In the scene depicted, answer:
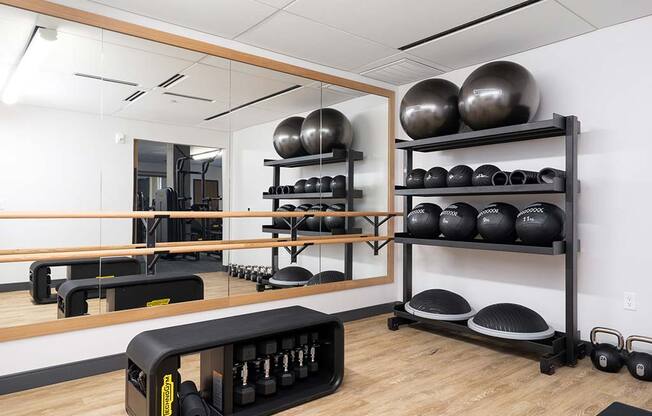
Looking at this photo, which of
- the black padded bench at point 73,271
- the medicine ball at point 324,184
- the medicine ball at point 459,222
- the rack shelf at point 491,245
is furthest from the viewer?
the medicine ball at point 324,184

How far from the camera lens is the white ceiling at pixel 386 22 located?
2.64 m

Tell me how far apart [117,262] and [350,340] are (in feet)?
5.84

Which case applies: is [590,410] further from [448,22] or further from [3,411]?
[3,411]

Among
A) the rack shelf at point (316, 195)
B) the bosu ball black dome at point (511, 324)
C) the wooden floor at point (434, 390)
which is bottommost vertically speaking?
the wooden floor at point (434, 390)

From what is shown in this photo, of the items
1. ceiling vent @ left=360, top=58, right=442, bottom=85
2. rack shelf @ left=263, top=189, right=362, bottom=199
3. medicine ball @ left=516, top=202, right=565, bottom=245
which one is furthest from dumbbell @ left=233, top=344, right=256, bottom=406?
ceiling vent @ left=360, top=58, right=442, bottom=85

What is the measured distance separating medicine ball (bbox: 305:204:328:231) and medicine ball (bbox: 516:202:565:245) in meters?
1.63

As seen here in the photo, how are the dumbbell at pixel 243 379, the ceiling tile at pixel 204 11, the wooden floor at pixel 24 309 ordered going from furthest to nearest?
the ceiling tile at pixel 204 11 < the wooden floor at pixel 24 309 < the dumbbell at pixel 243 379

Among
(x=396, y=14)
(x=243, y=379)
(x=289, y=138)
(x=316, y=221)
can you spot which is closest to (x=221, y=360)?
(x=243, y=379)

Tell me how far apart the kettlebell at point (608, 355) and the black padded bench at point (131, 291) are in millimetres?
2677

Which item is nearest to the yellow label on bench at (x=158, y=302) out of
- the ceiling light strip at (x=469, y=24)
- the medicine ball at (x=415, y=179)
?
the medicine ball at (x=415, y=179)

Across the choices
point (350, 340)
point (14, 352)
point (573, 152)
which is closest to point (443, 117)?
point (573, 152)

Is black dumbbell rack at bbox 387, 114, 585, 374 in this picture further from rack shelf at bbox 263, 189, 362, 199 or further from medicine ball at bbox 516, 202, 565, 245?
rack shelf at bbox 263, 189, 362, 199

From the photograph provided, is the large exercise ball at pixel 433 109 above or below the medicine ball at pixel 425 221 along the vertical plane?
above

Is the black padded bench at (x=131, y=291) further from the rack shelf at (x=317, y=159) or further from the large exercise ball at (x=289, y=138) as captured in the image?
the large exercise ball at (x=289, y=138)
